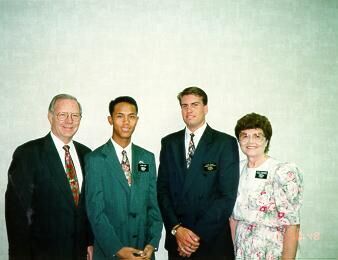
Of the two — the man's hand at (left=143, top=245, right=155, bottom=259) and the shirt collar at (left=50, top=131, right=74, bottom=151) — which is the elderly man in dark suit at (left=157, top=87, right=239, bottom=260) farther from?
the shirt collar at (left=50, top=131, right=74, bottom=151)

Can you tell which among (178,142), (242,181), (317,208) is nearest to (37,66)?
(178,142)

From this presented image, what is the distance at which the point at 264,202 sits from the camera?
2143 mm

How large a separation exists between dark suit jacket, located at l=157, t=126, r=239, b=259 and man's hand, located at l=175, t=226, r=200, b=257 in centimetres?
6

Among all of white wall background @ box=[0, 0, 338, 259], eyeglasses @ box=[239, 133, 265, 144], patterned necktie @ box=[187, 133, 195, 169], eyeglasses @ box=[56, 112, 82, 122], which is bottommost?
patterned necktie @ box=[187, 133, 195, 169]

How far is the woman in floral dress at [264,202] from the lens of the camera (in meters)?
2.06

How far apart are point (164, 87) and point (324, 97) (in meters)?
1.98

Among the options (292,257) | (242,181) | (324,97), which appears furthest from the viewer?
(324,97)

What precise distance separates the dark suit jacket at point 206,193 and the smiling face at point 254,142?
0.47 feet

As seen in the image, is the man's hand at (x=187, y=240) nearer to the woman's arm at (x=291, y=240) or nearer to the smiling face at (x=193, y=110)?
the woman's arm at (x=291, y=240)

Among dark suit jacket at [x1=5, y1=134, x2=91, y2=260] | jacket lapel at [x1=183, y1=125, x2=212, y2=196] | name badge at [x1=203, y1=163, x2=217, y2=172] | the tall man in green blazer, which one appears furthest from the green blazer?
name badge at [x1=203, y1=163, x2=217, y2=172]

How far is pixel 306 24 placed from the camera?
3.16m

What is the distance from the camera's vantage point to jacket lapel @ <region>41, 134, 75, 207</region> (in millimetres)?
2150

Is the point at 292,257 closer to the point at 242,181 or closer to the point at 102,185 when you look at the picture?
the point at 242,181

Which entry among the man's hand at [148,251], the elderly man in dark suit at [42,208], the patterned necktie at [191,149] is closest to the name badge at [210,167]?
the patterned necktie at [191,149]
